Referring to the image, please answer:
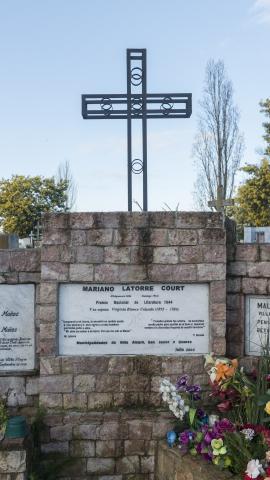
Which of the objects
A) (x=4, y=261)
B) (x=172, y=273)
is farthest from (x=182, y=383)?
(x=4, y=261)

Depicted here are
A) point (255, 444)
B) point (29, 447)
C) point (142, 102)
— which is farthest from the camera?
point (142, 102)

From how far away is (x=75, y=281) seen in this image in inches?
187

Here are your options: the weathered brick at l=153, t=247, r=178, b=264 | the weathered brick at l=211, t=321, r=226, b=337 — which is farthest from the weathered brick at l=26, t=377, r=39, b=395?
the weathered brick at l=211, t=321, r=226, b=337

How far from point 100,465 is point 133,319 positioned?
1327 millimetres

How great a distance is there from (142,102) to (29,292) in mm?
2294

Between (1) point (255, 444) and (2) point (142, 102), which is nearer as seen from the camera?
(1) point (255, 444)

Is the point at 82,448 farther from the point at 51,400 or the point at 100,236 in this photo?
the point at 100,236

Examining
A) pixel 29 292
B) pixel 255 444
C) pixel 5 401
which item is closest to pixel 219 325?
pixel 255 444

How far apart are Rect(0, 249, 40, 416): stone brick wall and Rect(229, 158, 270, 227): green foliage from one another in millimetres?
14570

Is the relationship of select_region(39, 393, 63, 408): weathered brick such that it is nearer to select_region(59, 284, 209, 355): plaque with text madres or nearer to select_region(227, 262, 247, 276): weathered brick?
select_region(59, 284, 209, 355): plaque with text madres

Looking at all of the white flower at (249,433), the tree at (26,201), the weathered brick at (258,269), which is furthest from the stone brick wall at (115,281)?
the tree at (26,201)

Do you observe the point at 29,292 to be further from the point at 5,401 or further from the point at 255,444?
the point at 255,444

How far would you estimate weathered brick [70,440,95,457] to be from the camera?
185 inches

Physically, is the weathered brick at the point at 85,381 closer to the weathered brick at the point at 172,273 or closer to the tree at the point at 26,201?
the weathered brick at the point at 172,273
